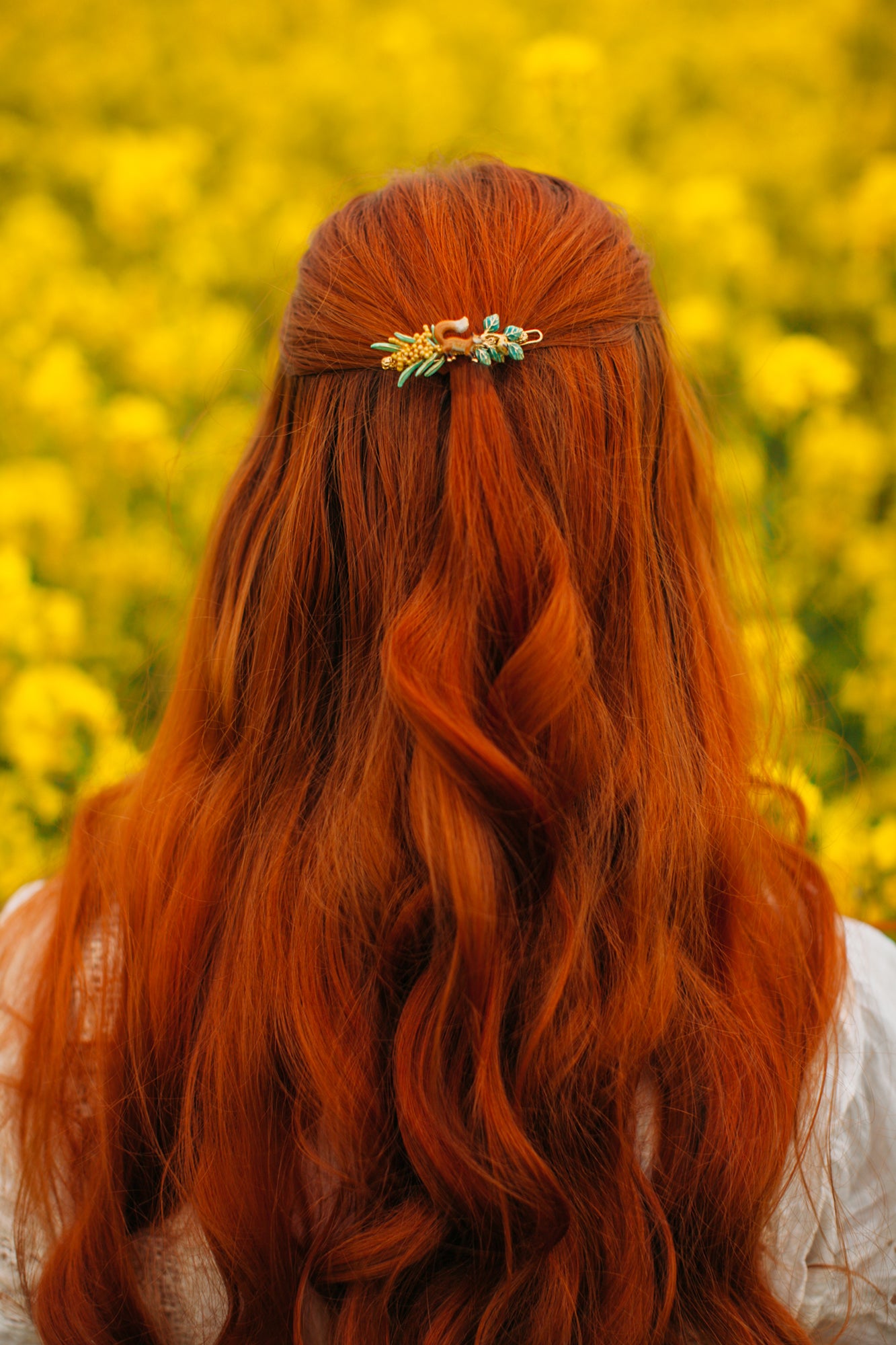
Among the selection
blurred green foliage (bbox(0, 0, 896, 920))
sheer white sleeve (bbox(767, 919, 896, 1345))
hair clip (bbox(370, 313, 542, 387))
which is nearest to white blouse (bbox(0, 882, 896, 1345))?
sheer white sleeve (bbox(767, 919, 896, 1345))

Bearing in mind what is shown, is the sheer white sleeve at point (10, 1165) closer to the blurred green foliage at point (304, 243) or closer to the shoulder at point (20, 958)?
the shoulder at point (20, 958)

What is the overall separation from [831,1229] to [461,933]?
0.37 meters

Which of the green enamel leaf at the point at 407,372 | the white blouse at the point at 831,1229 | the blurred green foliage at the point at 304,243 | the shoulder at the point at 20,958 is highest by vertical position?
the blurred green foliage at the point at 304,243

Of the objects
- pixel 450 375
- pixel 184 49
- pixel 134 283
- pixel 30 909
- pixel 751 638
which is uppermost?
pixel 184 49

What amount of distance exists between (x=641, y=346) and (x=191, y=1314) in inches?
30.1

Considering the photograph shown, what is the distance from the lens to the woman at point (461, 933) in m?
0.66

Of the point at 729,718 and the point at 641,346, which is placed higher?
the point at 641,346

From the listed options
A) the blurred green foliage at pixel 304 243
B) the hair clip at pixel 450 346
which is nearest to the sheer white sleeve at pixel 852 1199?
the blurred green foliage at pixel 304 243

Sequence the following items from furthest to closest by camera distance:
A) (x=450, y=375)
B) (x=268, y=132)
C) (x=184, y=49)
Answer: (x=184, y=49)
(x=268, y=132)
(x=450, y=375)

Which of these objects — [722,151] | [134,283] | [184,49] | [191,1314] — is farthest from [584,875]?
[184,49]

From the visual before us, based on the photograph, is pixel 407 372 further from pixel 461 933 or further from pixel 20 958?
pixel 20 958

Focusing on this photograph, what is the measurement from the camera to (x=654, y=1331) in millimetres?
674

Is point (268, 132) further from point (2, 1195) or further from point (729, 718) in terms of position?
point (2, 1195)

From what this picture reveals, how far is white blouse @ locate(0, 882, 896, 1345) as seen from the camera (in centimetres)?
73
